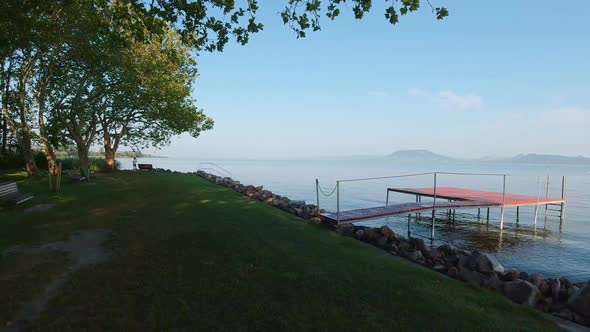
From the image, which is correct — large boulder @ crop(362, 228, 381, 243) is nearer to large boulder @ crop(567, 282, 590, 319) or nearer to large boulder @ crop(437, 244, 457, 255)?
large boulder @ crop(437, 244, 457, 255)

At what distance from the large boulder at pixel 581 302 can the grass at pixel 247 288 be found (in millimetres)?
1038

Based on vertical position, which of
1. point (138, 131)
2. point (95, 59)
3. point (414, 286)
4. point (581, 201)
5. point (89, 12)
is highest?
point (89, 12)

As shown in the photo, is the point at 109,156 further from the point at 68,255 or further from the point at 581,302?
the point at 581,302

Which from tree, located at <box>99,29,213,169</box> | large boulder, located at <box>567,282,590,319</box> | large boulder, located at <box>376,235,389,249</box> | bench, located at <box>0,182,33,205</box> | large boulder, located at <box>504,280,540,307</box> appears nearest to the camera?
large boulder, located at <box>567,282,590,319</box>

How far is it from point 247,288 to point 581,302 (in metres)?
5.65

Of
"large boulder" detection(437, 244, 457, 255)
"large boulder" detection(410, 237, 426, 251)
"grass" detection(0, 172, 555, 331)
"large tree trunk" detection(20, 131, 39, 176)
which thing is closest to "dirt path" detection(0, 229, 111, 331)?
"grass" detection(0, 172, 555, 331)

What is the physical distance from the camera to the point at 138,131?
3766 cm

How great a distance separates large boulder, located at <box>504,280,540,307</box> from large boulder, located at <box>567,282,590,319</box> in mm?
508

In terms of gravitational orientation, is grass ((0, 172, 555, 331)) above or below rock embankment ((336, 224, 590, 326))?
above

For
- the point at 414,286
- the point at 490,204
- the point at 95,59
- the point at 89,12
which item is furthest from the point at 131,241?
the point at 490,204

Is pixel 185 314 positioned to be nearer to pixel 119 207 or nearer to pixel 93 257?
pixel 93 257

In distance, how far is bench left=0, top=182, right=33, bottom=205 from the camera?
11.7 meters

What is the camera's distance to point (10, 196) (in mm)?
12062

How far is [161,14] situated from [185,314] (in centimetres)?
591
